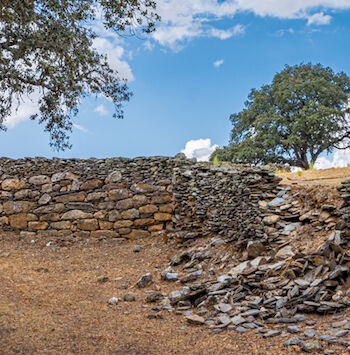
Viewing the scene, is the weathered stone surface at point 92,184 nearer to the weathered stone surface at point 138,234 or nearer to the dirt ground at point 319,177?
the weathered stone surface at point 138,234

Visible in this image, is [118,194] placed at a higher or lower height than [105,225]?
higher

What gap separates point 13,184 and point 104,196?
10.1 feet

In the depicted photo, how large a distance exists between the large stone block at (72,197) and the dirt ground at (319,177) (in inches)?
234

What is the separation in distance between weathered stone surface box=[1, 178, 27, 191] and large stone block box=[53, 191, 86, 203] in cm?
124

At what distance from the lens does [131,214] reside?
10.7 m

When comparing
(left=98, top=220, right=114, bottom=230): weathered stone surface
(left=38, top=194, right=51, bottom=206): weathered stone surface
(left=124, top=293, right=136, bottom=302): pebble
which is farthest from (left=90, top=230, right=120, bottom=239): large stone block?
(left=124, top=293, right=136, bottom=302): pebble

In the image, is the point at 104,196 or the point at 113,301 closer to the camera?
the point at 113,301

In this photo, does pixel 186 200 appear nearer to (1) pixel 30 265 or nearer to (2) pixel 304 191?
(2) pixel 304 191

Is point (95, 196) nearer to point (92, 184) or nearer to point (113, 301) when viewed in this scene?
point (92, 184)

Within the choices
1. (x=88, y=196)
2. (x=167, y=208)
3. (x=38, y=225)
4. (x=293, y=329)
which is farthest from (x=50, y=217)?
(x=293, y=329)

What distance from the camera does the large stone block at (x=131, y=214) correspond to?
34.9ft

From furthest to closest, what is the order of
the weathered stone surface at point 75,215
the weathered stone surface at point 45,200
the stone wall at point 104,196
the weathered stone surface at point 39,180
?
the weathered stone surface at point 39,180 → the weathered stone surface at point 45,200 → the weathered stone surface at point 75,215 → the stone wall at point 104,196

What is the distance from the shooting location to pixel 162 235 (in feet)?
34.1

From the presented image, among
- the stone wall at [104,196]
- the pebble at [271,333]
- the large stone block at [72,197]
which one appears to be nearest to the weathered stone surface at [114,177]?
the stone wall at [104,196]
